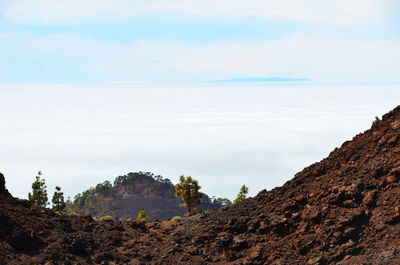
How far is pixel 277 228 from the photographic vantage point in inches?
1220

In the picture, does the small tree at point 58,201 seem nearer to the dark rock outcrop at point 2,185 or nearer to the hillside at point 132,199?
the dark rock outcrop at point 2,185

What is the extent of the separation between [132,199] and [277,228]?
12877 cm

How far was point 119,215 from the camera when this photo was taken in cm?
14625

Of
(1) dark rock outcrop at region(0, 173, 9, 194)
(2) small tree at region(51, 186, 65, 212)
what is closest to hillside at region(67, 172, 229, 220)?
(2) small tree at region(51, 186, 65, 212)

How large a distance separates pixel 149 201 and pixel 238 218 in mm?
121336

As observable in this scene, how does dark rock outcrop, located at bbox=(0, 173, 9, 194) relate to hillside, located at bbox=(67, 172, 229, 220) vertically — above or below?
below

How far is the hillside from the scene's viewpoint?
147m

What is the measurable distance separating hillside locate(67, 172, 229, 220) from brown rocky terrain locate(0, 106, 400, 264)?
106 m

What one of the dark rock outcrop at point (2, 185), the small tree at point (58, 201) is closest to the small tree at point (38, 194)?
the small tree at point (58, 201)

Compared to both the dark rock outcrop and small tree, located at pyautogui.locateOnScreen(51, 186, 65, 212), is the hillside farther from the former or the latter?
the dark rock outcrop

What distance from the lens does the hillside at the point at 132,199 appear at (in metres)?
147

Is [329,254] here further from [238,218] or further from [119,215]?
[119,215]

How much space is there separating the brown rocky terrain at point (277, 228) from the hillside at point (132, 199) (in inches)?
4185

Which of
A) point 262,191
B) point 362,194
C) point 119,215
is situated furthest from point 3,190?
point 119,215
